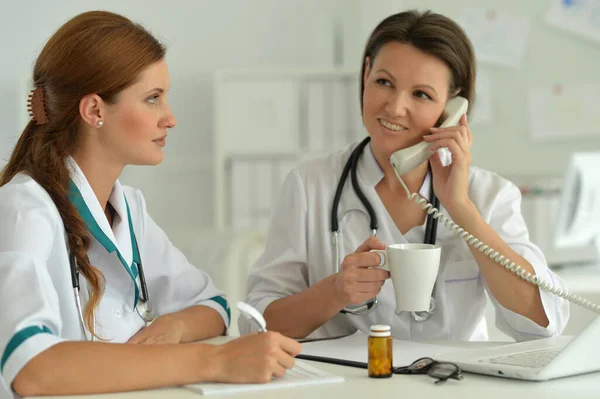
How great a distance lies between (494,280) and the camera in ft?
5.75

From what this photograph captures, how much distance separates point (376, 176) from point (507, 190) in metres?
0.30

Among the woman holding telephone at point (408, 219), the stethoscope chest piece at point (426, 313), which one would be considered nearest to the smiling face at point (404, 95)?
the woman holding telephone at point (408, 219)

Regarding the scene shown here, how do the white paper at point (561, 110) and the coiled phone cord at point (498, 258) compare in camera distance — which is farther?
the white paper at point (561, 110)

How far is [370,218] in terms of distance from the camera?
75.1 inches

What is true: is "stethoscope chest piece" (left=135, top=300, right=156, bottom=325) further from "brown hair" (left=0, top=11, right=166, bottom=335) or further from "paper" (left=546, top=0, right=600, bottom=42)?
"paper" (left=546, top=0, right=600, bottom=42)

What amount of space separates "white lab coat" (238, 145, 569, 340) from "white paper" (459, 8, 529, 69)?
2257 mm

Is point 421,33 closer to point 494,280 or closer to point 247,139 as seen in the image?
point 494,280

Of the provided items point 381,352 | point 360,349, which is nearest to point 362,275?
point 360,349

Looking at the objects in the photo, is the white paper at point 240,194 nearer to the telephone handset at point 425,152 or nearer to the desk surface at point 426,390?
the telephone handset at point 425,152

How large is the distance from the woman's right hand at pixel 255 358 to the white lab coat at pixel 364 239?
0.61m

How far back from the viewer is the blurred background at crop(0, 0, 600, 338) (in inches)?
159

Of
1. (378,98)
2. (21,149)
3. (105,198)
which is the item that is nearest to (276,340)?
(105,198)

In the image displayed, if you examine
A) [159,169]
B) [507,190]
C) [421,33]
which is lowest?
[159,169]

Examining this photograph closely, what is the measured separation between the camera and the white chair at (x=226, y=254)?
2936mm
